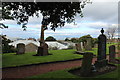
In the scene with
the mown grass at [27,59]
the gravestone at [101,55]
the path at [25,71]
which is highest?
the gravestone at [101,55]

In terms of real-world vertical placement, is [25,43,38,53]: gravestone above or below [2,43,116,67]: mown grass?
above

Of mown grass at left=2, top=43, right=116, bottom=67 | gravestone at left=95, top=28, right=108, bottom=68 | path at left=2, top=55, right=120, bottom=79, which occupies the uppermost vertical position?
gravestone at left=95, top=28, right=108, bottom=68

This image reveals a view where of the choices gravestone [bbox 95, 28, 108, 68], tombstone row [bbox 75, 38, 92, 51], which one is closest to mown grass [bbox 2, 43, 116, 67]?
gravestone [bbox 95, 28, 108, 68]

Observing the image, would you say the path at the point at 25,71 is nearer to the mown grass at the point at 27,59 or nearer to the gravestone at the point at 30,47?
the mown grass at the point at 27,59

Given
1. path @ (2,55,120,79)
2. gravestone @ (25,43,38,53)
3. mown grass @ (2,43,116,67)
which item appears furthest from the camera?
gravestone @ (25,43,38,53)

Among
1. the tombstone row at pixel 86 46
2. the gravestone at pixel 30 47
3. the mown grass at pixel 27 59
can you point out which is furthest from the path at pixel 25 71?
the gravestone at pixel 30 47

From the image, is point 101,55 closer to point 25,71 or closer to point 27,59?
point 25,71

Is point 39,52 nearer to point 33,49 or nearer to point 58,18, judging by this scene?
Result: point 58,18

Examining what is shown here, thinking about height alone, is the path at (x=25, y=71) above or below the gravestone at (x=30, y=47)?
below

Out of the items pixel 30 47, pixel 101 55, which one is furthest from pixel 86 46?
pixel 101 55

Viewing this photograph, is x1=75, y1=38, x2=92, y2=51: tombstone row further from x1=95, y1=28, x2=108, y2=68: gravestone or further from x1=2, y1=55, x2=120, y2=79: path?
x1=2, y1=55, x2=120, y2=79: path

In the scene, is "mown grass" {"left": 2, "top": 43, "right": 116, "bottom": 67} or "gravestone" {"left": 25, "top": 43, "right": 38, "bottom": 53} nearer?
"mown grass" {"left": 2, "top": 43, "right": 116, "bottom": 67}

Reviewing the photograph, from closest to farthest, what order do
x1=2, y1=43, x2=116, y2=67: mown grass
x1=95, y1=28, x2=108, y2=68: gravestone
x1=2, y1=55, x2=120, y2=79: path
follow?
x1=2, y1=55, x2=120, y2=79: path
x1=95, y1=28, x2=108, y2=68: gravestone
x1=2, y1=43, x2=116, y2=67: mown grass

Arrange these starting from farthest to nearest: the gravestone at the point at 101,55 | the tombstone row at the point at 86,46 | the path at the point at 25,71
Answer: the tombstone row at the point at 86,46 → the gravestone at the point at 101,55 → the path at the point at 25,71
